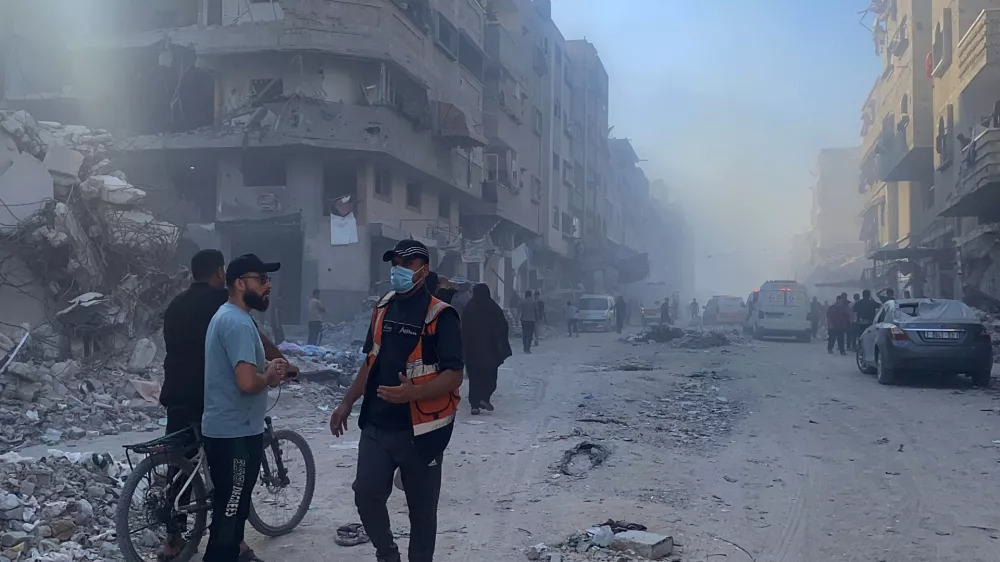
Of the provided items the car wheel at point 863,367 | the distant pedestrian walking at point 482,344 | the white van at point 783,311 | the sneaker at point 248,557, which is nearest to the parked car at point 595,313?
the white van at point 783,311

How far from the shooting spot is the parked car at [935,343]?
13812mm

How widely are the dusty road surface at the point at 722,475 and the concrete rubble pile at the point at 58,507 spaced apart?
98 cm

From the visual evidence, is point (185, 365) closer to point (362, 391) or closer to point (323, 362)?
point (362, 391)

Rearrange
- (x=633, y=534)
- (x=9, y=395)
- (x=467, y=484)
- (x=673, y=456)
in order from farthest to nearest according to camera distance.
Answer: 1. (x=9, y=395)
2. (x=673, y=456)
3. (x=467, y=484)
4. (x=633, y=534)

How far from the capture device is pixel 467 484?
23.6 ft

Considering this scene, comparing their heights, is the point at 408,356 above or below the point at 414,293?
below

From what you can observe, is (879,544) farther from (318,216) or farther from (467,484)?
(318,216)

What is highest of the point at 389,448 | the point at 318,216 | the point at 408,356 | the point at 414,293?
the point at 318,216

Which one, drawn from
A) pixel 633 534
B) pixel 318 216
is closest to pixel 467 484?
pixel 633 534

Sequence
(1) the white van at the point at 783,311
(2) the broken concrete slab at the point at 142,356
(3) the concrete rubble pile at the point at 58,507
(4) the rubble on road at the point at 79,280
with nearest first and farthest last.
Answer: (3) the concrete rubble pile at the point at 58,507, (4) the rubble on road at the point at 79,280, (2) the broken concrete slab at the point at 142,356, (1) the white van at the point at 783,311

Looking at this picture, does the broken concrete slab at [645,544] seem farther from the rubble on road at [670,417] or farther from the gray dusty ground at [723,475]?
the rubble on road at [670,417]

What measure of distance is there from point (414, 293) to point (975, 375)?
1307 cm

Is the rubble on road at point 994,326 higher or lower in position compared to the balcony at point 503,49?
lower

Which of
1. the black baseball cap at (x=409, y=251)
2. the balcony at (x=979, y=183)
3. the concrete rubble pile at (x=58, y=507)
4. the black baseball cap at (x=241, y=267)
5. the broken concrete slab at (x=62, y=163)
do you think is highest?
the balcony at (x=979, y=183)
